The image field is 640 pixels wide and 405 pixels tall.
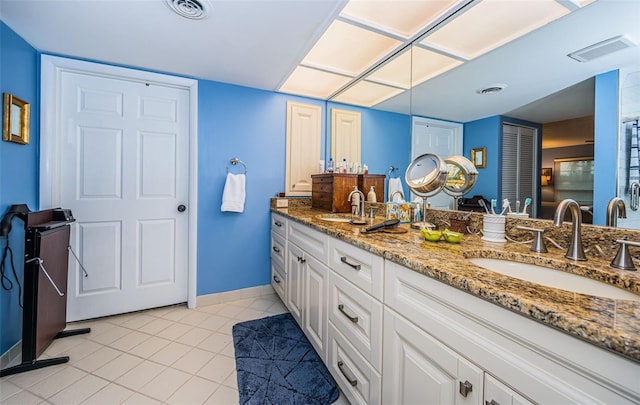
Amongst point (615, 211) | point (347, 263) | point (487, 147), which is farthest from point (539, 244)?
point (347, 263)

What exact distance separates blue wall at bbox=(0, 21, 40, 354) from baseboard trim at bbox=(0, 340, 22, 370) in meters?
0.03

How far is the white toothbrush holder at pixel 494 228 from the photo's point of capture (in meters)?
1.14

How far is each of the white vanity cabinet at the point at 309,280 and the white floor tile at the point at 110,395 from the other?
40.0 inches

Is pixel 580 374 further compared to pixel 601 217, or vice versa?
pixel 601 217

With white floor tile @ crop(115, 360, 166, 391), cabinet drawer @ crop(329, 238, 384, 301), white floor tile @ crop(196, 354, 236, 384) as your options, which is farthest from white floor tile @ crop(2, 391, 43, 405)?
cabinet drawer @ crop(329, 238, 384, 301)

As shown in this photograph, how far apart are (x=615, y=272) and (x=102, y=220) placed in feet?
9.63

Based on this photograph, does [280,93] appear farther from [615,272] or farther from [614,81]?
[615,272]

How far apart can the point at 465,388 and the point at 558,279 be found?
0.48 meters

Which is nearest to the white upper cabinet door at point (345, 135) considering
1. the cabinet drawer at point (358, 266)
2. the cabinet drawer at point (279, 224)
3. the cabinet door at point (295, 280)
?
the cabinet drawer at point (279, 224)

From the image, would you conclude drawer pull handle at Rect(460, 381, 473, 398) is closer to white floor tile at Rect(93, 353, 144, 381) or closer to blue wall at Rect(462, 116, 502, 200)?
blue wall at Rect(462, 116, 502, 200)

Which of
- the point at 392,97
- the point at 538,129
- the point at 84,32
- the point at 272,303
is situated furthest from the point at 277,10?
the point at 272,303

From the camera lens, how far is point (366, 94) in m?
2.27

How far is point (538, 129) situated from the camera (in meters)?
1.05

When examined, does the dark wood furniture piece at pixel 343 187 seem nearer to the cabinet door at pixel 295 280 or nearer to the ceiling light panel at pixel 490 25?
the cabinet door at pixel 295 280
